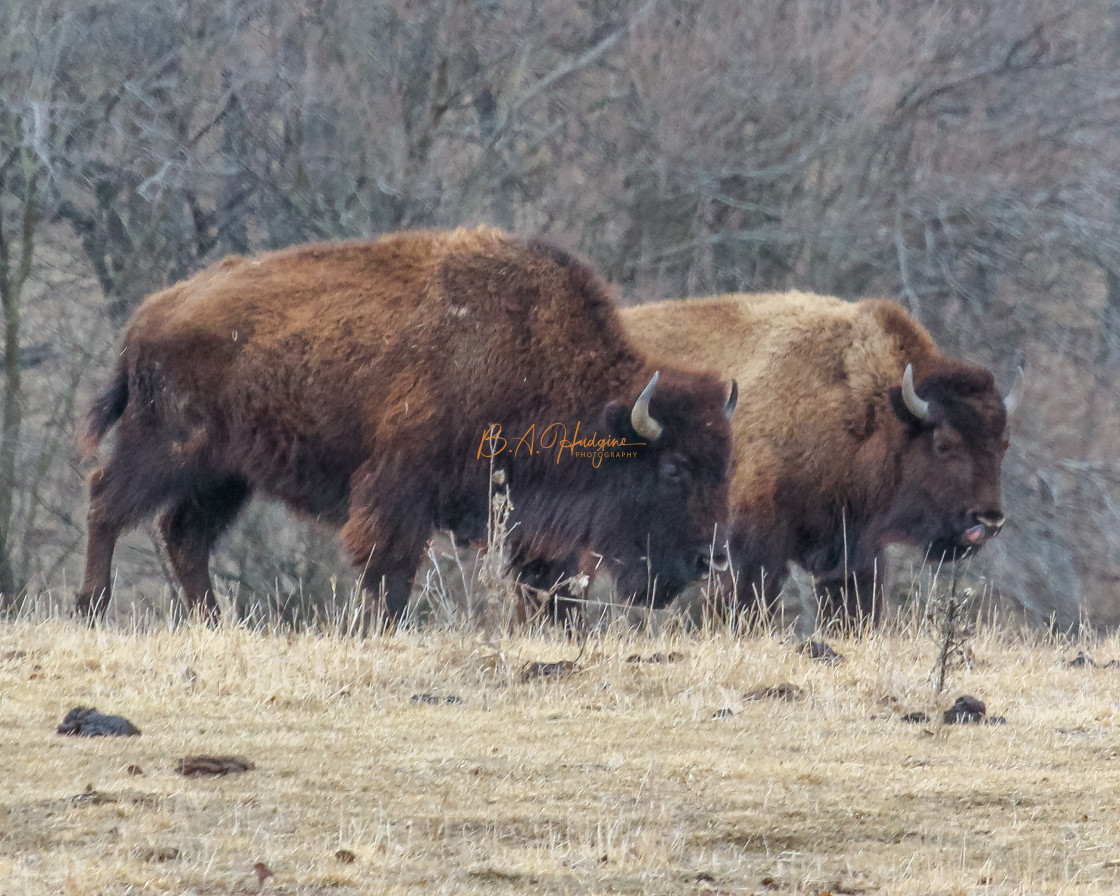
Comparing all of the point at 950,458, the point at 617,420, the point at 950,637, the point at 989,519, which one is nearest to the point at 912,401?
the point at 950,458

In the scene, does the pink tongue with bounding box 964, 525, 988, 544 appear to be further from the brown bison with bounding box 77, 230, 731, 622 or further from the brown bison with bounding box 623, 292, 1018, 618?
the brown bison with bounding box 77, 230, 731, 622

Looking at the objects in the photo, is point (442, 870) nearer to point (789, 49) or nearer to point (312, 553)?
point (312, 553)

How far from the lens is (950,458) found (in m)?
9.55

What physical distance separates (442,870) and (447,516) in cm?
495

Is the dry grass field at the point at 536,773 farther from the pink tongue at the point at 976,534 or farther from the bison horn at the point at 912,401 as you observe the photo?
the bison horn at the point at 912,401

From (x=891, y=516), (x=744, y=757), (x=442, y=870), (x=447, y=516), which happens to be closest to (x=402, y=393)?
(x=447, y=516)

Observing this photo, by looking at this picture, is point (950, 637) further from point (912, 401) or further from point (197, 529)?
point (197, 529)

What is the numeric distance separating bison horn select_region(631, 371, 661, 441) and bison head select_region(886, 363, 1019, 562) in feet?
5.77

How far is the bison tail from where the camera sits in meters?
8.78

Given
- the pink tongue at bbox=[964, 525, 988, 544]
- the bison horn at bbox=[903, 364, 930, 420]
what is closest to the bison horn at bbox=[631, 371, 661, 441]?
the bison horn at bbox=[903, 364, 930, 420]

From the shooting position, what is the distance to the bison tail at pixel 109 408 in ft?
28.8

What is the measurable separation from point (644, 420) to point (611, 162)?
523 cm

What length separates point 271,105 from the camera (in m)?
Answer: 13.1

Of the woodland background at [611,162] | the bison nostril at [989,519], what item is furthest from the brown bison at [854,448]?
the woodland background at [611,162]
